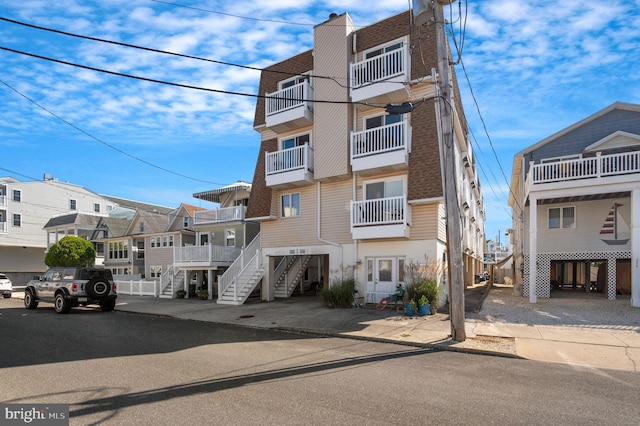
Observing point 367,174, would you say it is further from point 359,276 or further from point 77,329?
point 77,329

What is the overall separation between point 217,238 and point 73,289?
12240 millimetres

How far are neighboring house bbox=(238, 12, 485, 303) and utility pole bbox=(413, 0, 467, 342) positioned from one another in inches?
155

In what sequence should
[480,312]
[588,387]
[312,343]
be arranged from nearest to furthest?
1. [588,387]
2. [312,343]
3. [480,312]

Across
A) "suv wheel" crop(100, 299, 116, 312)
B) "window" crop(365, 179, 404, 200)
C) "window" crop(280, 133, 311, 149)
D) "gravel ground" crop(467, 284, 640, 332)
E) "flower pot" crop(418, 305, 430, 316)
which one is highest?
"window" crop(280, 133, 311, 149)

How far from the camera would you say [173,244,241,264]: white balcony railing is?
2364cm

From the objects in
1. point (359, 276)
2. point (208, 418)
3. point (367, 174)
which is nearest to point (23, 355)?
point (208, 418)

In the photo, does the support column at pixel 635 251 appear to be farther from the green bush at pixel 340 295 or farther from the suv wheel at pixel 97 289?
the suv wheel at pixel 97 289

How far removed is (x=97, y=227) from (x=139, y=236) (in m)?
8.02

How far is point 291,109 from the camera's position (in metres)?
19.0

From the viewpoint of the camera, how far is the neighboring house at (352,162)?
16.1 meters

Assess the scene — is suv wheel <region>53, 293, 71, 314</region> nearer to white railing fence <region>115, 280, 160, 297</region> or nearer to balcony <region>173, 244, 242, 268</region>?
balcony <region>173, 244, 242, 268</region>

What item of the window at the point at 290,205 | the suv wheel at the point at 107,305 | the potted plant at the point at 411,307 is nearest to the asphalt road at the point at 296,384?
the potted plant at the point at 411,307

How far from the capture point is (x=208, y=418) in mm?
5039

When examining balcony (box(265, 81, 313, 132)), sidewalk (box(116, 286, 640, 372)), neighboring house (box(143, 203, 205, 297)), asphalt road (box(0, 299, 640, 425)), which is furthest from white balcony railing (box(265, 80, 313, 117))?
neighboring house (box(143, 203, 205, 297))
